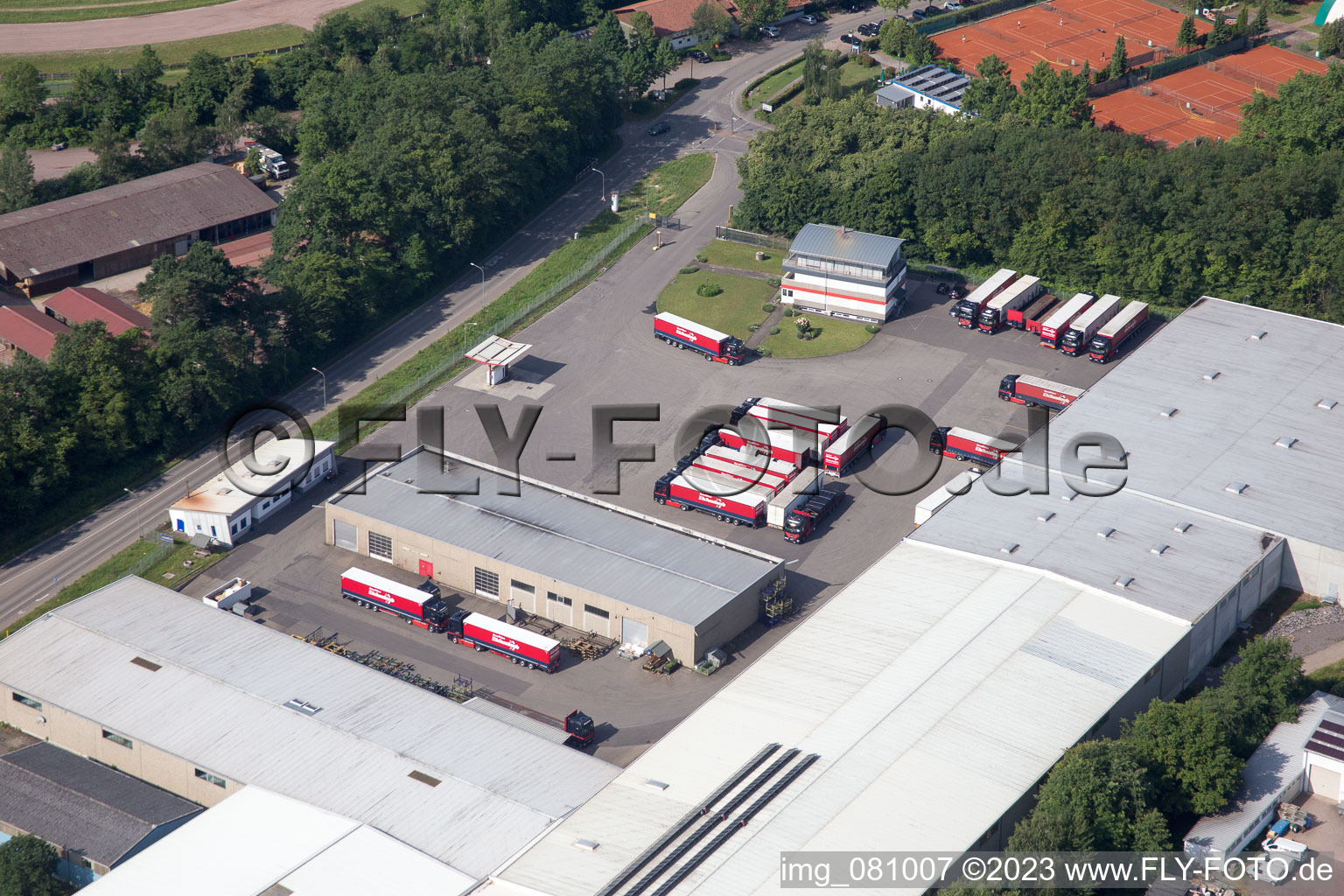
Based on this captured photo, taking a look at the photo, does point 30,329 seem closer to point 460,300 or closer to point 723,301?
point 460,300

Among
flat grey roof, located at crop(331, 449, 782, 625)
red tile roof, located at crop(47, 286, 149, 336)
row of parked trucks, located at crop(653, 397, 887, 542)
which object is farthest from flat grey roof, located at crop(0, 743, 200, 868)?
red tile roof, located at crop(47, 286, 149, 336)

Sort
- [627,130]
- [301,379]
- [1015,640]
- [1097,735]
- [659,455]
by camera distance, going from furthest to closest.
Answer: [627,130]
[301,379]
[659,455]
[1015,640]
[1097,735]

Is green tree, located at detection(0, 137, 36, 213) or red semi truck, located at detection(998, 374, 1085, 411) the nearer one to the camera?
red semi truck, located at detection(998, 374, 1085, 411)

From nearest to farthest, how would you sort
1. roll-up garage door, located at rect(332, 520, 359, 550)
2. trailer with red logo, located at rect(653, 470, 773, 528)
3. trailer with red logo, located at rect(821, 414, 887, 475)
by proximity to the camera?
1. roll-up garage door, located at rect(332, 520, 359, 550)
2. trailer with red logo, located at rect(653, 470, 773, 528)
3. trailer with red logo, located at rect(821, 414, 887, 475)

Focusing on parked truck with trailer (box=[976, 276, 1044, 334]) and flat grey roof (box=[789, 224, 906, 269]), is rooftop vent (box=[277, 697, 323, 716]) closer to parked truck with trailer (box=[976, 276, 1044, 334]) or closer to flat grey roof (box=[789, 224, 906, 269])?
flat grey roof (box=[789, 224, 906, 269])

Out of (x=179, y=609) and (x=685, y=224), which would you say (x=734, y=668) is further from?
(x=685, y=224)

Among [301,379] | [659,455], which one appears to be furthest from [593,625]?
[301,379]
